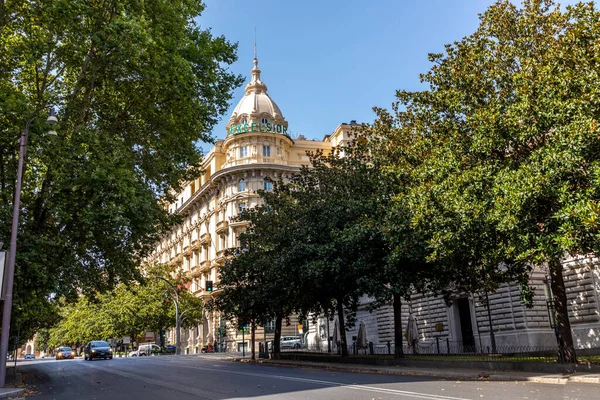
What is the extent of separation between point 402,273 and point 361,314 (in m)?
23.5

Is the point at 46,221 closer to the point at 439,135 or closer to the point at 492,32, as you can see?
the point at 439,135

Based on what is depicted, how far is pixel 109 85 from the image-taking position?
774 inches

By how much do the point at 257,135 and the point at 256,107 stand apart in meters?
4.95

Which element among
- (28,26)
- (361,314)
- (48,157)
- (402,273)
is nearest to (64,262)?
(48,157)

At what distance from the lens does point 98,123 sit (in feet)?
68.8

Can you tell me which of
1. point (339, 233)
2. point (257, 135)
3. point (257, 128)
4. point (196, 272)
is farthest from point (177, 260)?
point (339, 233)

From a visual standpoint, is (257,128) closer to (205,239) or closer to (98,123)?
(205,239)

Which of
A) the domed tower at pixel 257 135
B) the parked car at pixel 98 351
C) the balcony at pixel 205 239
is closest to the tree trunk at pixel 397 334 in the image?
the parked car at pixel 98 351

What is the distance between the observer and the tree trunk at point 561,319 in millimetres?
16406

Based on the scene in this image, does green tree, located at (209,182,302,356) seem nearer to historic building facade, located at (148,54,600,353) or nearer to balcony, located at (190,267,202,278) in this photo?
historic building facade, located at (148,54,600,353)

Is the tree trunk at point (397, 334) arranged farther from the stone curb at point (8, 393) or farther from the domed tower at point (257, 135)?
the domed tower at point (257, 135)

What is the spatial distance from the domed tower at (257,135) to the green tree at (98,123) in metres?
38.8

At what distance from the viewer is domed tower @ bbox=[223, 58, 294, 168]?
202 ft

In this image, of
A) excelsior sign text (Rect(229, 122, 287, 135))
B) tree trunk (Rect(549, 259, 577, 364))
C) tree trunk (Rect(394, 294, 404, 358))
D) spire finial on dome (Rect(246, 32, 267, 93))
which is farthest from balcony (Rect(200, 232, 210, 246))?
tree trunk (Rect(549, 259, 577, 364))
